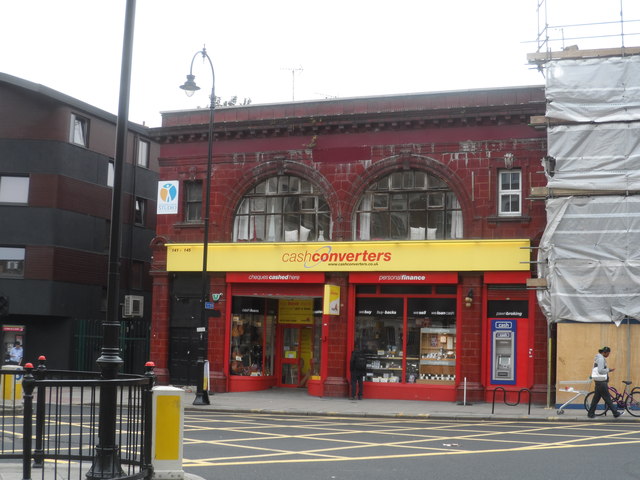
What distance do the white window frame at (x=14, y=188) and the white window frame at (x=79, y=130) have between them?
2.49 meters

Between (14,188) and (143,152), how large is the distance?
23.4 ft

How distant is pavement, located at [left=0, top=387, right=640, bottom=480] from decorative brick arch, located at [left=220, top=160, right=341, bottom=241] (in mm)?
6208

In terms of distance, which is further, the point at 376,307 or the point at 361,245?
the point at 376,307

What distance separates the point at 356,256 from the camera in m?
29.4

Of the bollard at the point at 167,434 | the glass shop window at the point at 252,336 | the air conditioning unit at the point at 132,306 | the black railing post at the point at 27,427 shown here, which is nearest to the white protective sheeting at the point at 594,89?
the glass shop window at the point at 252,336

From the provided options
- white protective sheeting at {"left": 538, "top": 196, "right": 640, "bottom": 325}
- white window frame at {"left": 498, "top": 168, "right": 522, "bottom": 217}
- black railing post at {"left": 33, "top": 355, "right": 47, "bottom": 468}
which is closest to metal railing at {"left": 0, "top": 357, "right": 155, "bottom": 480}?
black railing post at {"left": 33, "top": 355, "right": 47, "bottom": 468}

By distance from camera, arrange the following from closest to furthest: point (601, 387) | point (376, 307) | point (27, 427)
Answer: point (27, 427)
point (601, 387)
point (376, 307)

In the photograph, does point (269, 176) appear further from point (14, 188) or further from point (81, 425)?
point (81, 425)

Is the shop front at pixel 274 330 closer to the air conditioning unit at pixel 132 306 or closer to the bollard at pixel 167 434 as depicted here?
the air conditioning unit at pixel 132 306

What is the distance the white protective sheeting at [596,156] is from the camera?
25.9m

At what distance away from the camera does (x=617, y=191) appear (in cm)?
2592

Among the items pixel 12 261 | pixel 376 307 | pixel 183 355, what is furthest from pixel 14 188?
pixel 376 307

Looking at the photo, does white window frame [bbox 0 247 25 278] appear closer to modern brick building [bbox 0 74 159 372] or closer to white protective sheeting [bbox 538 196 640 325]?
modern brick building [bbox 0 74 159 372]

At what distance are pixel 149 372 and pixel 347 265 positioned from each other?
63.0 ft
